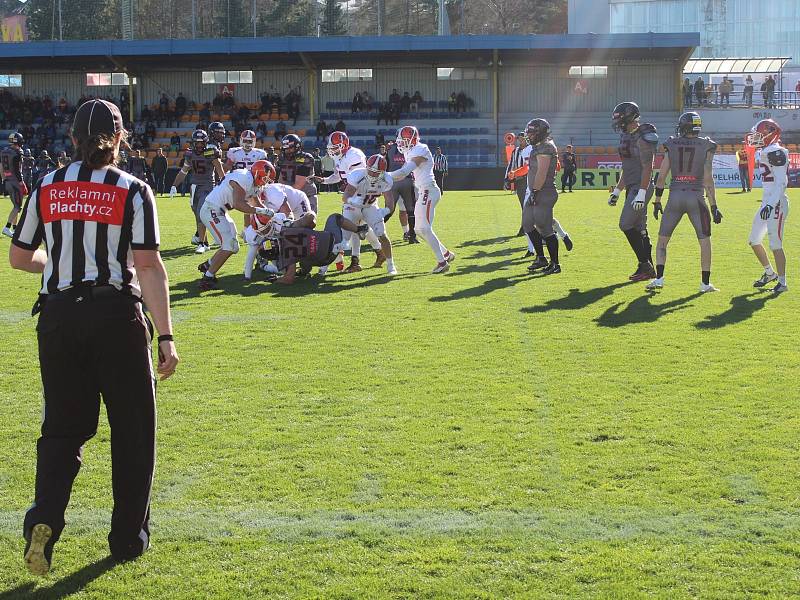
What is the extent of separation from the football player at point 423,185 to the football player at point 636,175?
2468mm

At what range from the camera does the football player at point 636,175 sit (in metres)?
12.1

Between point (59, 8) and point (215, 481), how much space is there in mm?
49990

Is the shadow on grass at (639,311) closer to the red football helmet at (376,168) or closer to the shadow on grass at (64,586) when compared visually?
the red football helmet at (376,168)

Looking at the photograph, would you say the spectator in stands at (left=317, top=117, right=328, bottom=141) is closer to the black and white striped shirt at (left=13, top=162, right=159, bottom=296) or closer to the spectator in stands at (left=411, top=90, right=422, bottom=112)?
the spectator in stands at (left=411, top=90, right=422, bottom=112)

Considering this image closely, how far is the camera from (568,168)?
35.8 m

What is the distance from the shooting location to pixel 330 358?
8.59 metres

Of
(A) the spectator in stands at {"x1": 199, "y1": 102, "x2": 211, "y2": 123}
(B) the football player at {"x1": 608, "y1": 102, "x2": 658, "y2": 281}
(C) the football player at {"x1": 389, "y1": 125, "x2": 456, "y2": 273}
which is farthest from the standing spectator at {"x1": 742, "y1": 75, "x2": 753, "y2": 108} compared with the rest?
(B) the football player at {"x1": 608, "y1": 102, "x2": 658, "y2": 281}

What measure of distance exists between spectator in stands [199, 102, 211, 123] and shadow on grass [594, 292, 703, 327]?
123 ft

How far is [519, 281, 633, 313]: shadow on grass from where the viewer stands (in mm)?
10977

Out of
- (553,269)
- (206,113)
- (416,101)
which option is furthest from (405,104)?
(553,269)

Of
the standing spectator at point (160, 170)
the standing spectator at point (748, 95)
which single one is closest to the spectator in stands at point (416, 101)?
the standing spectator at point (160, 170)

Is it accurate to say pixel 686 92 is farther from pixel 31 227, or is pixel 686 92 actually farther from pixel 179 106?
pixel 31 227

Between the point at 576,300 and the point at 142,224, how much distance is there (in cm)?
803

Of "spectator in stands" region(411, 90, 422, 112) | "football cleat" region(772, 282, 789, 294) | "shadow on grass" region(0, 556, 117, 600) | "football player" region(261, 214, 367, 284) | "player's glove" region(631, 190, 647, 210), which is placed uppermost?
"spectator in stands" region(411, 90, 422, 112)
